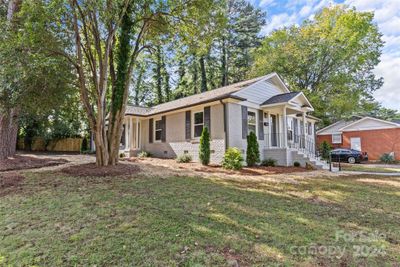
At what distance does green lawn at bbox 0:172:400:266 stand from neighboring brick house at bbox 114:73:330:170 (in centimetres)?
596

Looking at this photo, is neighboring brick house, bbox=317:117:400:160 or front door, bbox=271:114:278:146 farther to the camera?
neighboring brick house, bbox=317:117:400:160

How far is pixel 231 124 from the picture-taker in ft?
37.7

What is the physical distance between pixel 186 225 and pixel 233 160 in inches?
257

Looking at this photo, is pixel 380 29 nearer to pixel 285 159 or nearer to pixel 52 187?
pixel 285 159

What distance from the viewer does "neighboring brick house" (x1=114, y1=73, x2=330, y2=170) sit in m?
11.7

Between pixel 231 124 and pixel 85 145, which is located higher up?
pixel 231 124

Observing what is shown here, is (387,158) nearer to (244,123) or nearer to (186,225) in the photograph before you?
(244,123)

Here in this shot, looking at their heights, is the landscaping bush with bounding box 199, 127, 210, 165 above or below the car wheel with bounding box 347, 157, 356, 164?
above

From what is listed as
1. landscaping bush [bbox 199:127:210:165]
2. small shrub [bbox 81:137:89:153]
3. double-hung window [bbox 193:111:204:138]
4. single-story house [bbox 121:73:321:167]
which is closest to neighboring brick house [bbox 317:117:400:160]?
single-story house [bbox 121:73:321:167]

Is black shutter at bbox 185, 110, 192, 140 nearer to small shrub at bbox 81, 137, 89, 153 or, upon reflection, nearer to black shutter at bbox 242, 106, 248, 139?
black shutter at bbox 242, 106, 248, 139

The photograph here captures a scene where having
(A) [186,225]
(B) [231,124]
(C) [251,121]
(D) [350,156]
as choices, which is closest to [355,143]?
(D) [350,156]

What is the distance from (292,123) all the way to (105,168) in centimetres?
1304

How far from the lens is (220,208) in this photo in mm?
4508

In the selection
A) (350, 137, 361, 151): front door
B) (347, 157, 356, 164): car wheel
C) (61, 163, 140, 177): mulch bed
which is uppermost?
(350, 137, 361, 151): front door
